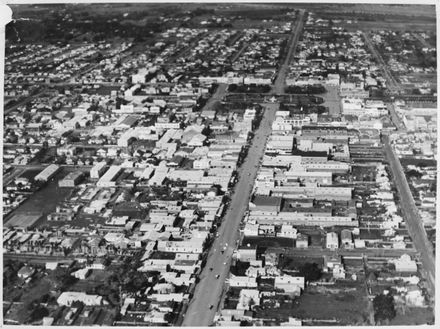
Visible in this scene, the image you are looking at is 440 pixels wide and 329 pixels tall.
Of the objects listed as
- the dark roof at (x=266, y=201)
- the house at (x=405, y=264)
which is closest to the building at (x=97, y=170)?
the dark roof at (x=266, y=201)

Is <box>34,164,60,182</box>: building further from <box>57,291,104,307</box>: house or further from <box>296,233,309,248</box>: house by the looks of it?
<box>296,233,309,248</box>: house

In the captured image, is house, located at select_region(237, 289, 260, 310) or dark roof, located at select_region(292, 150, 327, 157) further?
dark roof, located at select_region(292, 150, 327, 157)

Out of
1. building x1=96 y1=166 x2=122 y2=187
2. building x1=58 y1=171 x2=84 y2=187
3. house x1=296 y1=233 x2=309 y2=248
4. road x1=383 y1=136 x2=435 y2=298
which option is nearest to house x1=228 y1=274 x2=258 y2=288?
house x1=296 y1=233 x2=309 y2=248

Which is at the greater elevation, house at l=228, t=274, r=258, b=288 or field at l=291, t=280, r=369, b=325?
field at l=291, t=280, r=369, b=325

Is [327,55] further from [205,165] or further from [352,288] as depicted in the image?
[352,288]

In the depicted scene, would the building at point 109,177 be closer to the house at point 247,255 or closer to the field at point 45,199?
the field at point 45,199

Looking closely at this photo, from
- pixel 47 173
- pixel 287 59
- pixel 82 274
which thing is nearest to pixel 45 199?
pixel 47 173

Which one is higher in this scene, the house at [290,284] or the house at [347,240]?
the house at [290,284]

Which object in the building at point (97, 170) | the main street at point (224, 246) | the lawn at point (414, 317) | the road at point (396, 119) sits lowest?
the building at point (97, 170)
